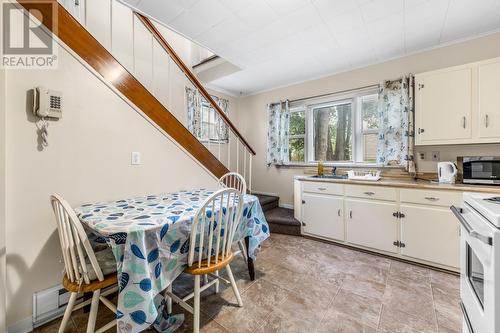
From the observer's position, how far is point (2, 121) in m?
1.26

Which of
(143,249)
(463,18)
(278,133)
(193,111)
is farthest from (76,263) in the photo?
(463,18)

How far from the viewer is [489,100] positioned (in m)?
2.08

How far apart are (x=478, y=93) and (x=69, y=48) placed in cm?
368

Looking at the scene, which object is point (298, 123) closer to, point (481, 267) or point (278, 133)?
point (278, 133)

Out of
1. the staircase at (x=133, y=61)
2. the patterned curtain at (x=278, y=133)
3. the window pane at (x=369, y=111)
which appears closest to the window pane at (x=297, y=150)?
the patterned curtain at (x=278, y=133)

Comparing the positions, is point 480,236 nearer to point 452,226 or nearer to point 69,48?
point 452,226

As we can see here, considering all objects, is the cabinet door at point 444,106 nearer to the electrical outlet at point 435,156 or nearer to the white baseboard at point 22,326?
the electrical outlet at point 435,156

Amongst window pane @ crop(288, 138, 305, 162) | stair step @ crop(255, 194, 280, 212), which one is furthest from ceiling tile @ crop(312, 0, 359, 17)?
stair step @ crop(255, 194, 280, 212)

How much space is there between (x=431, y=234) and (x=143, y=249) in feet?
8.63

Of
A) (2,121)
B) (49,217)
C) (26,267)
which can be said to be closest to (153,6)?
(2,121)

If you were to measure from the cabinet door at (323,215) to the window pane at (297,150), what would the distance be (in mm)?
1055

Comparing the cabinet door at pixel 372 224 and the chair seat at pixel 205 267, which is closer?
the chair seat at pixel 205 267

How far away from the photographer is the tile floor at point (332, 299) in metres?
1.42

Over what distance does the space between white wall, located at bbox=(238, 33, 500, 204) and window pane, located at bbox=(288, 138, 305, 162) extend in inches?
8.9
